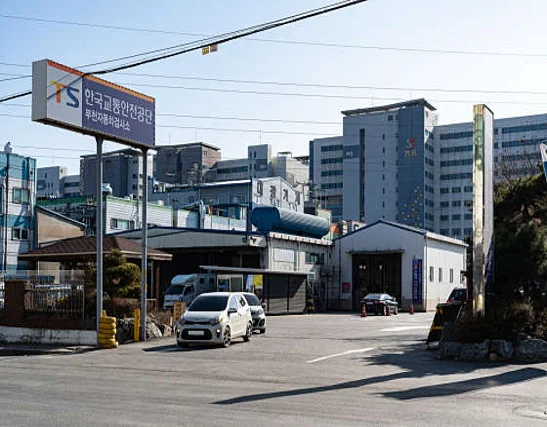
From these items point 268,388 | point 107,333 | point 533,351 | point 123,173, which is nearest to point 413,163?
point 123,173

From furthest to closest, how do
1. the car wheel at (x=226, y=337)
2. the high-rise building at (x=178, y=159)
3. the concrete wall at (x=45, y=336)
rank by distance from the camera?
the high-rise building at (x=178, y=159), the concrete wall at (x=45, y=336), the car wheel at (x=226, y=337)

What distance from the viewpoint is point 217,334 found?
22.6 meters

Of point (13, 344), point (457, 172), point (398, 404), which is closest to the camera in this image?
point (398, 404)

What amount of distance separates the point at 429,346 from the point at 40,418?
46.0 feet

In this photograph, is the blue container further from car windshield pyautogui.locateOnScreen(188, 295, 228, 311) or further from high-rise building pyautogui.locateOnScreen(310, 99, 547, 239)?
high-rise building pyautogui.locateOnScreen(310, 99, 547, 239)

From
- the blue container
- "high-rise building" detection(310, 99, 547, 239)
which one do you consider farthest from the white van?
"high-rise building" detection(310, 99, 547, 239)

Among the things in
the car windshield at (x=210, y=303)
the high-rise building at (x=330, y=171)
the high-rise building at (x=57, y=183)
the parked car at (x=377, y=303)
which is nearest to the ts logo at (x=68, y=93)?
the car windshield at (x=210, y=303)

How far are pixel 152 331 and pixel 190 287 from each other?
46.4 feet

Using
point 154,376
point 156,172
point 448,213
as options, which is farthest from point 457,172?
point 154,376

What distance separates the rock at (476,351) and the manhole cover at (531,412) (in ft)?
22.2

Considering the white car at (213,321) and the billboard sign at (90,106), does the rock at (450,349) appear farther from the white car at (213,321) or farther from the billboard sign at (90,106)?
the billboard sign at (90,106)

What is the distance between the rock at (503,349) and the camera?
18.2 metres

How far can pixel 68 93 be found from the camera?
22891mm

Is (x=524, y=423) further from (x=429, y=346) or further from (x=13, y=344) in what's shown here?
(x=13, y=344)
